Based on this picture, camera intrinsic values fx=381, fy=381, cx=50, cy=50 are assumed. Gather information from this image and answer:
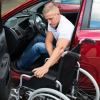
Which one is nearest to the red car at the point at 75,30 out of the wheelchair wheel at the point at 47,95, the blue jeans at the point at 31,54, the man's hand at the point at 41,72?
the blue jeans at the point at 31,54

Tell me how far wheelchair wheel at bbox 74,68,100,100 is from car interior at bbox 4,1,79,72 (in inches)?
22.6

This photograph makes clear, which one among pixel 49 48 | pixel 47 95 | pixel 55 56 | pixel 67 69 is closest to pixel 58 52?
pixel 55 56

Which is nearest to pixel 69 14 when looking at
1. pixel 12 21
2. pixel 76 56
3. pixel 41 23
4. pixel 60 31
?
pixel 41 23

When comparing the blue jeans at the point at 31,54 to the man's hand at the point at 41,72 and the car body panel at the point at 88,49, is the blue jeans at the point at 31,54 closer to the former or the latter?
the car body panel at the point at 88,49

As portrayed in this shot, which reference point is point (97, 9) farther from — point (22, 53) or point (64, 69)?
point (22, 53)

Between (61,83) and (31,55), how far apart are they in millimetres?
844

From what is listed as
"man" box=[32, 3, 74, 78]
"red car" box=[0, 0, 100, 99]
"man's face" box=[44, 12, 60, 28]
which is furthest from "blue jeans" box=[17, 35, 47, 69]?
"man's face" box=[44, 12, 60, 28]

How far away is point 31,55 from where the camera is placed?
4566 millimetres

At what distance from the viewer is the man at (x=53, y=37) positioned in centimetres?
389

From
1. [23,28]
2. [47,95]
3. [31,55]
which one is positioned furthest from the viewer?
[23,28]

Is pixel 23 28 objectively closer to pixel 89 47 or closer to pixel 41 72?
pixel 89 47

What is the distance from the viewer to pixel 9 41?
462 cm

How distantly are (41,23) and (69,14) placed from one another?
1.47ft

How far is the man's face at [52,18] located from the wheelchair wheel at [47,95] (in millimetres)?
759
